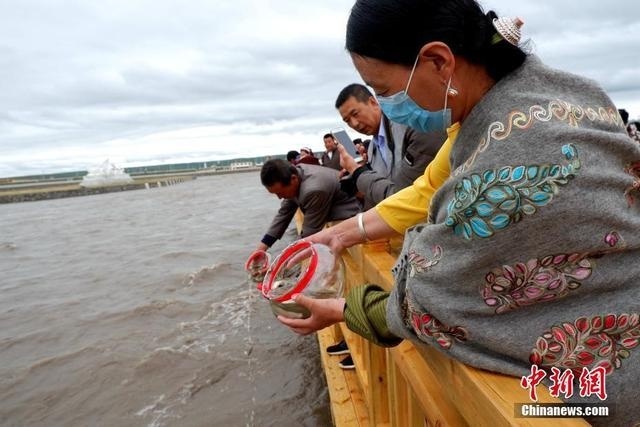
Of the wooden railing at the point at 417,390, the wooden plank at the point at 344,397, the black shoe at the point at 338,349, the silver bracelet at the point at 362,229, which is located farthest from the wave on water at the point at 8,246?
the silver bracelet at the point at 362,229

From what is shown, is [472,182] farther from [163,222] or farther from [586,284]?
[163,222]

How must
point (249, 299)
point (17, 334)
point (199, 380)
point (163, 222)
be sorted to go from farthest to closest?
point (163, 222) → point (249, 299) → point (17, 334) → point (199, 380)

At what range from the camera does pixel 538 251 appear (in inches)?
29.6

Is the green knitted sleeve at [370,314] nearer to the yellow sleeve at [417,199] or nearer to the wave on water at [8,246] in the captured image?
the yellow sleeve at [417,199]

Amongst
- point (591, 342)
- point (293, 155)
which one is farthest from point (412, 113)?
point (293, 155)

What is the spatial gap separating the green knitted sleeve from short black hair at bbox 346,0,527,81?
0.61 m

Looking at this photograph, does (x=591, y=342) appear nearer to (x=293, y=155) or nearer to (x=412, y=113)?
(x=412, y=113)

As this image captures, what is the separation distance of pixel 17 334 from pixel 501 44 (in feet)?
24.0

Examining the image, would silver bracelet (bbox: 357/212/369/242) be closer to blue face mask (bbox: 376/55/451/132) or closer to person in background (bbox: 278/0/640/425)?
blue face mask (bbox: 376/55/451/132)

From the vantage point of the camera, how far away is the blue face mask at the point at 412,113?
1.04 metres

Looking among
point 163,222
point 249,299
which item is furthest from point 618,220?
point 163,222

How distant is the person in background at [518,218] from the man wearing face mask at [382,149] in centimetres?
27

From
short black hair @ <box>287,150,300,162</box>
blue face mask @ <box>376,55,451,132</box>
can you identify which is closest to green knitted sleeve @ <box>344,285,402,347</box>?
blue face mask @ <box>376,55,451,132</box>

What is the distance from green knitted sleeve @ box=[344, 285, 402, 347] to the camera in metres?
1.06
